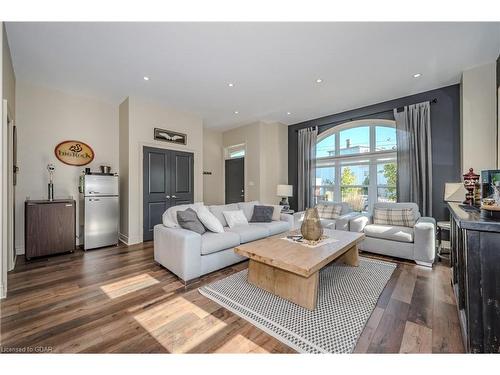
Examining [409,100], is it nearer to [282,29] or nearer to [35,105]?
[282,29]

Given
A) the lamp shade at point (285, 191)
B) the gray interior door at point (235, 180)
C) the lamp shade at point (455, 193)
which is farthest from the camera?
the gray interior door at point (235, 180)

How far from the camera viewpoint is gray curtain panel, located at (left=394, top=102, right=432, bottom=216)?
3828 mm

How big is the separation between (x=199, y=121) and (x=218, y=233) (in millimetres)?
3264

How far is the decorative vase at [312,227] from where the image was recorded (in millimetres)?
2484

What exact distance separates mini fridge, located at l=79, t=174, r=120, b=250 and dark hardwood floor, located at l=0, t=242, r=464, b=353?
39.1 inches

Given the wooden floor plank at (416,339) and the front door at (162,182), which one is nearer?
the wooden floor plank at (416,339)

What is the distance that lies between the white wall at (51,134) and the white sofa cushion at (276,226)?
343cm

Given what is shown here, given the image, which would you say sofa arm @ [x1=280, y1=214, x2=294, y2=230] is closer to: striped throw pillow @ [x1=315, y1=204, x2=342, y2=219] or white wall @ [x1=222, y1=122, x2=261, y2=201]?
striped throw pillow @ [x1=315, y1=204, x2=342, y2=219]

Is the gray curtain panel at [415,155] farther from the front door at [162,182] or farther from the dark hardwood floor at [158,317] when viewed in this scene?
the front door at [162,182]

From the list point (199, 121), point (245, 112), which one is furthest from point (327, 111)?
point (199, 121)

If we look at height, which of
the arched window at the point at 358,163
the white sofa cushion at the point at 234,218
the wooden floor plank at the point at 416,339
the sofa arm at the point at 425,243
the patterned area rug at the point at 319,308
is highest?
the arched window at the point at 358,163

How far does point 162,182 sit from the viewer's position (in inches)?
179

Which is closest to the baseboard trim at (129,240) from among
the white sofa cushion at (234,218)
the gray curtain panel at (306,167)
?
the white sofa cushion at (234,218)

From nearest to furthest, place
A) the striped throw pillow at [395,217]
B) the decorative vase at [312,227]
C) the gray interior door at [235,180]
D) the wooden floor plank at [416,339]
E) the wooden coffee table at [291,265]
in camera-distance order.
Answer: the wooden floor plank at [416,339], the wooden coffee table at [291,265], the decorative vase at [312,227], the striped throw pillow at [395,217], the gray interior door at [235,180]
